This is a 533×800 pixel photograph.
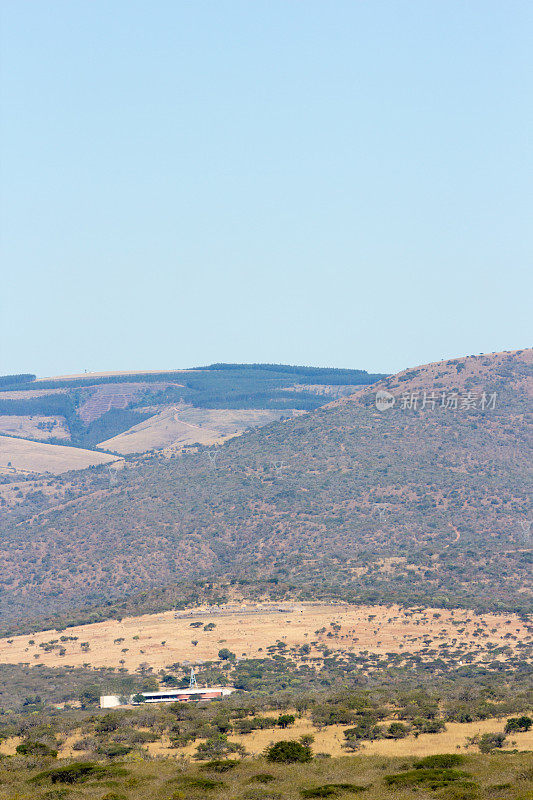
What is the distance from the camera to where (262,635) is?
3696 inches

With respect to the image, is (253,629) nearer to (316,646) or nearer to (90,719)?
(316,646)

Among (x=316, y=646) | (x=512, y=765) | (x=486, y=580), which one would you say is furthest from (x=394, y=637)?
(x=512, y=765)

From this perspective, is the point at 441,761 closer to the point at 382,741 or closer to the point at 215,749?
the point at 382,741

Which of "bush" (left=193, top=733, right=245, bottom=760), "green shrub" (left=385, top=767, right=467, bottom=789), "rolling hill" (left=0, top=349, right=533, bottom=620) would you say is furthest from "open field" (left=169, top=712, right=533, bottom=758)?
"rolling hill" (left=0, top=349, right=533, bottom=620)

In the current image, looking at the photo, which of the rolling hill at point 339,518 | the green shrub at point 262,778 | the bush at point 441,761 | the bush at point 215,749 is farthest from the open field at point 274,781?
the rolling hill at point 339,518

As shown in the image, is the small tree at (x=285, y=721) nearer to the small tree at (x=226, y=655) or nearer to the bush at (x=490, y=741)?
the bush at (x=490, y=741)

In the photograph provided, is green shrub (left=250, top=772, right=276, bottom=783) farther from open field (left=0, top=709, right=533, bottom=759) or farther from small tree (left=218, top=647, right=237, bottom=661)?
small tree (left=218, top=647, right=237, bottom=661)

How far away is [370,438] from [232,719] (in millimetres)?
134775

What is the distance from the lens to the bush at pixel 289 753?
118 feet

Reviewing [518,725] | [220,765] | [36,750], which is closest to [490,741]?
[518,725]

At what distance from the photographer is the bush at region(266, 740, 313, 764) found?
3584 cm

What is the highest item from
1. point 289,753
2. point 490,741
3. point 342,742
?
point 490,741

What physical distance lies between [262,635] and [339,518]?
6182 cm

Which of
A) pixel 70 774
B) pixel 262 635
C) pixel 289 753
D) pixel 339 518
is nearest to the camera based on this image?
pixel 70 774
